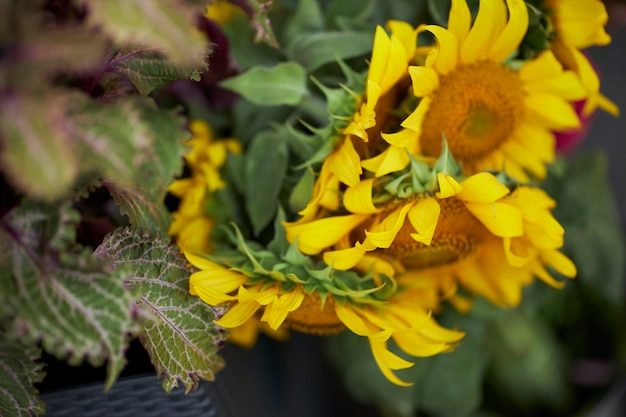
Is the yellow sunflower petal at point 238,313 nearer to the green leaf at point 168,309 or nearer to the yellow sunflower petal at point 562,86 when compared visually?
the green leaf at point 168,309

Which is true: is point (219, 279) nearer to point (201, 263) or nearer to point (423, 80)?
point (201, 263)

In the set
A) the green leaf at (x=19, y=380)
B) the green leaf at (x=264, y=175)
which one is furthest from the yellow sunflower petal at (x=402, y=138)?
the green leaf at (x=19, y=380)

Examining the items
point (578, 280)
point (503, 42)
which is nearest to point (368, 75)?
point (503, 42)

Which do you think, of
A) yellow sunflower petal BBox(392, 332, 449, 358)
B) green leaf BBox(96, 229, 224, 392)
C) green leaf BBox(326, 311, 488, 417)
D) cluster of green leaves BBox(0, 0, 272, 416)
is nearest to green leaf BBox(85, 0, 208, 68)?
cluster of green leaves BBox(0, 0, 272, 416)

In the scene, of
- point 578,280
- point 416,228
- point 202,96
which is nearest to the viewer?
point 416,228

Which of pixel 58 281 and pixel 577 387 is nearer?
pixel 58 281

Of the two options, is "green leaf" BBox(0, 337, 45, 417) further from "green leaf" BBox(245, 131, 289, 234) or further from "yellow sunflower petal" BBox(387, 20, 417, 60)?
"yellow sunflower petal" BBox(387, 20, 417, 60)

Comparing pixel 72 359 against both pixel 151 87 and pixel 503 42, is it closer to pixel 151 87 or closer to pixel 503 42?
pixel 151 87

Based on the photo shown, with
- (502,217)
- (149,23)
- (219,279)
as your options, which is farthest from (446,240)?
(149,23)
